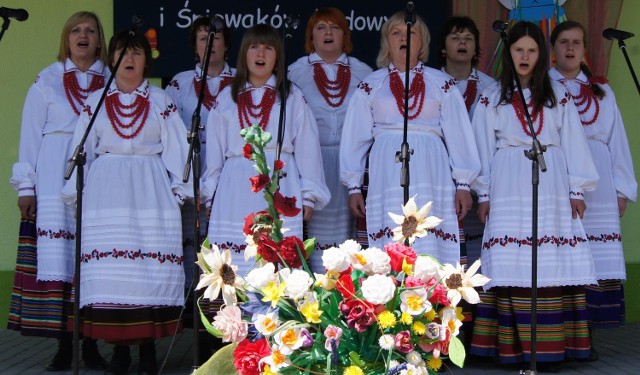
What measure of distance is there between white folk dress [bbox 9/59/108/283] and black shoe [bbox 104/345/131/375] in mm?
496

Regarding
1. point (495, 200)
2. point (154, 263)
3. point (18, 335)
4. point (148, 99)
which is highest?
point (148, 99)

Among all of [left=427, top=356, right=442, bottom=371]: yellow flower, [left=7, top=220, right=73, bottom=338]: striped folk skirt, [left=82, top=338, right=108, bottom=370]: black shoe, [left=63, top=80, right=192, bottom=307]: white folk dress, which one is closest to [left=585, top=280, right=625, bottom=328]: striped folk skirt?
[left=63, top=80, right=192, bottom=307]: white folk dress

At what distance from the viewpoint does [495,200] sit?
5.42 metres

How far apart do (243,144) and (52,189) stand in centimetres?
107

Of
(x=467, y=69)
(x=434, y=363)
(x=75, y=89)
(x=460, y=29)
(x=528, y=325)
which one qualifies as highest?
(x=460, y=29)

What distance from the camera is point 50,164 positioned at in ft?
18.0

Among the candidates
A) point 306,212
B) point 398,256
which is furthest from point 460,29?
point 398,256

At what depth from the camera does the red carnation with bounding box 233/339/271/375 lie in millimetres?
2166

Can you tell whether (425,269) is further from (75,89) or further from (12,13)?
(75,89)

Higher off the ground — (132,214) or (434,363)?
(132,214)

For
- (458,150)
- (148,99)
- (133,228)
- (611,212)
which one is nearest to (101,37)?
(148,99)

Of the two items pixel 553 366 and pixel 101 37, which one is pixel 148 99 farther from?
pixel 553 366

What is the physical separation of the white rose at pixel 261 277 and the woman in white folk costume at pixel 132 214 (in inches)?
122

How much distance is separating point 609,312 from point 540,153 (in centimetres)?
170
